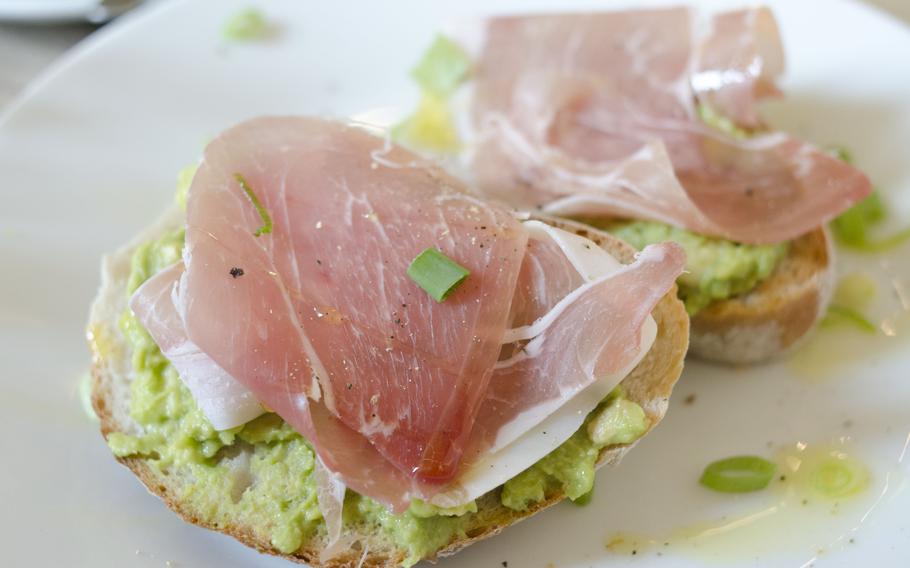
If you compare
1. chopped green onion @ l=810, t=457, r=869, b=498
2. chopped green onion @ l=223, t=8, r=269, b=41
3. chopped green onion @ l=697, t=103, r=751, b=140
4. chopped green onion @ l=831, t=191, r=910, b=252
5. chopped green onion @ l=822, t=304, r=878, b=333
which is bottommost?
chopped green onion @ l=810, t=457, r=869, b=498

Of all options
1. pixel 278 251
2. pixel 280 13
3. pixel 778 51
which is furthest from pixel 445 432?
pixel 280 13

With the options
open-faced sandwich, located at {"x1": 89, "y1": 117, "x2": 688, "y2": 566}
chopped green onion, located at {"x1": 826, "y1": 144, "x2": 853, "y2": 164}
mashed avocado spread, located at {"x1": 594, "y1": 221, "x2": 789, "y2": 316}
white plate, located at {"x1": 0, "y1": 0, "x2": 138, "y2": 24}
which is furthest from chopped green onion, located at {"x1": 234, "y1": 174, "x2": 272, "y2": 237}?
white plate, located at {"x1": 0, "y1": 0, "x2": 138, "y2": 24}

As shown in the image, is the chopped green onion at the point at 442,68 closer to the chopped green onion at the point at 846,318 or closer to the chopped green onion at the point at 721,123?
the chopped green onion at the point at 721,123

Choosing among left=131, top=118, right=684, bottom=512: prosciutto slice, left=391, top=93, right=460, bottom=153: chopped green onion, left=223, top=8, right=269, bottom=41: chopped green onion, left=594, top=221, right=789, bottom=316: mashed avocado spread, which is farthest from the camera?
left=223, top=8, right=269, bottom=41: chopped green onion

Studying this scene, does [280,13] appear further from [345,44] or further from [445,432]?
[445,432]

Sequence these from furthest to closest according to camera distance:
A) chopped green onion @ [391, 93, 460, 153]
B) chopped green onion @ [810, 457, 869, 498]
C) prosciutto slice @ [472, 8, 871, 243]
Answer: chopped green onion @ [391, 93, 460, 153]
prosciutto slice @ [472, 8, 871, 243]
chopped green onion @ [810, 457, 869, 498]

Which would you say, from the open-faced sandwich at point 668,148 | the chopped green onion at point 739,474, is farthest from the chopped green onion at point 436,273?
the chopped green onion at point 739,474

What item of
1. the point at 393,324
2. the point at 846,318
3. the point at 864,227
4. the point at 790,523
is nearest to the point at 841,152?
the point at 864,227

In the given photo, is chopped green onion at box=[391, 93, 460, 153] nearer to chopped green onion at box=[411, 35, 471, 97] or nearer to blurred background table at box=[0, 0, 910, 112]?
chopped green onion at box=[411, 35, 471, 97]
